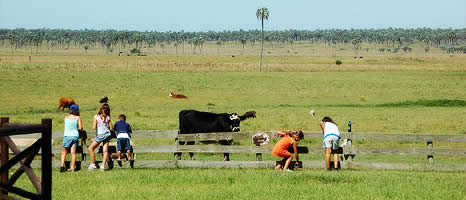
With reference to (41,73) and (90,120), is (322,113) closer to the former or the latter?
(90,120)

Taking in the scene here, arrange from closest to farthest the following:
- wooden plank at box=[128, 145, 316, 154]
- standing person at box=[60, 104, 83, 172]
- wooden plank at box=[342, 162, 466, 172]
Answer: standing person at box=[60, 104, 83, 172] → wooden plank at box=[342, 162, 466, 172] → wooden plank at box=[128, 145, 316, 154]

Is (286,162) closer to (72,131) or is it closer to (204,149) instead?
(204,149)

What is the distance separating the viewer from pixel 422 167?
14961 mm

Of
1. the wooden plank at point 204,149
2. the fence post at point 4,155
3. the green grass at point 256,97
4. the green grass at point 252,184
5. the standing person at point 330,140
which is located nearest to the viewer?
the fence post at point 4,155

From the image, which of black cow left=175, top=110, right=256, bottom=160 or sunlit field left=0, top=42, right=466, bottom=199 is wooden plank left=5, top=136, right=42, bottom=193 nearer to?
sunlit field left=0, top=42, right=466, bottom=199

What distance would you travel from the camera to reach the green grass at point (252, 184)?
11.3m

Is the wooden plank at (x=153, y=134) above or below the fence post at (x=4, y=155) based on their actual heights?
below

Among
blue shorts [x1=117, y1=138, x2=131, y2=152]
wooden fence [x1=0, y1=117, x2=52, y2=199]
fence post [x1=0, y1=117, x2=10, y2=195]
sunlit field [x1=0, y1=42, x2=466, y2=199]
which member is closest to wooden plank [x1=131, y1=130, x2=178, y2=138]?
blue shorts [x1=117, y1=138, x2=131, y2=152]

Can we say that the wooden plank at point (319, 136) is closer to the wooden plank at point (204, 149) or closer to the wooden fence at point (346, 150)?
the wooden fence at point (346, 150)

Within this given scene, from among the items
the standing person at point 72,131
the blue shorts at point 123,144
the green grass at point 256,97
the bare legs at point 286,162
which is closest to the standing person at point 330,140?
the bare legs at point 286,162

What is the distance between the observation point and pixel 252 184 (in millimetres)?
12375

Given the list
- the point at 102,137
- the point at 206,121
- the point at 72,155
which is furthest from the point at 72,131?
the point at 206,121

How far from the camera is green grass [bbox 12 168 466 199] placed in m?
11.3

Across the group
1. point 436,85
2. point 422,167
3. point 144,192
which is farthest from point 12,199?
point 436,85
